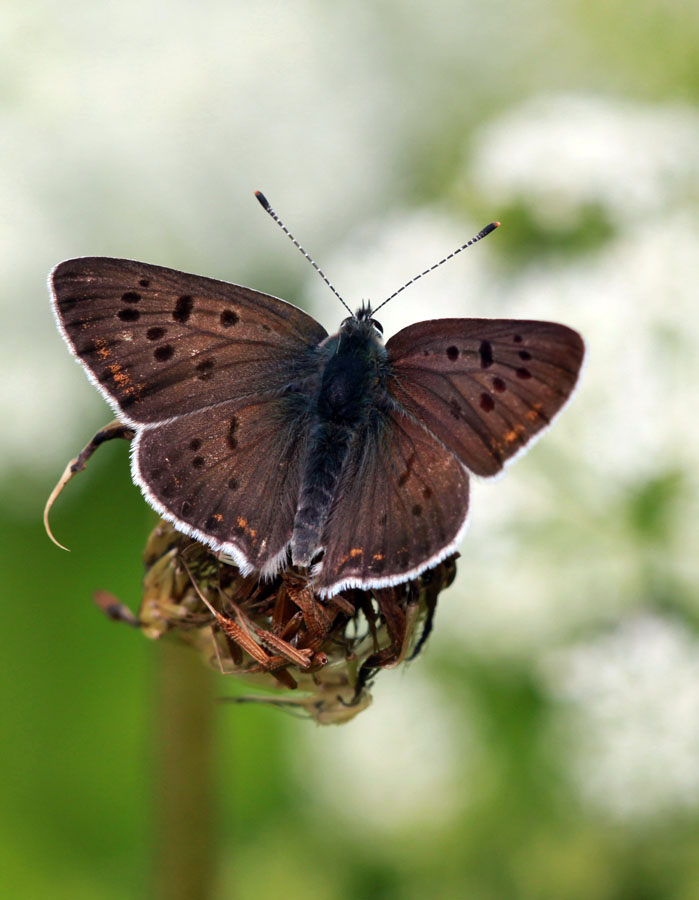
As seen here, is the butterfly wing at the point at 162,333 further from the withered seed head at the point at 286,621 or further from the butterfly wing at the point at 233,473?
the withered seed head at the point at 286,621

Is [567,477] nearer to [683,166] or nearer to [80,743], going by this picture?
[683,166]

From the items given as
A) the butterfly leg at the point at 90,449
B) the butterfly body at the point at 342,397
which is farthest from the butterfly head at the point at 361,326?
the butterfly leg at the point at 90,449

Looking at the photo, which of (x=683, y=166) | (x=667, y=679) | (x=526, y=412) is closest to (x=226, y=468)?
(x=526, y=412)

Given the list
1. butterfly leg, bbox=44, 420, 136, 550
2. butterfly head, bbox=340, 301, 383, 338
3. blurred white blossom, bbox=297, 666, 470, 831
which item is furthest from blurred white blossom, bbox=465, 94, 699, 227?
butterfly leg, bbox=44, 420, 136, 550

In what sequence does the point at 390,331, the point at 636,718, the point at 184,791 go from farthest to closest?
the point at 390,331, the point at 636,718, the point at 184,791

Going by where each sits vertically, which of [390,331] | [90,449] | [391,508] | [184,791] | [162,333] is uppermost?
[390,331]

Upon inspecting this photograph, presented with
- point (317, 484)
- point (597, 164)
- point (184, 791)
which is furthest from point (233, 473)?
point (597, 164)

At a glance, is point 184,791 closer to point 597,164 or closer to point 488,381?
point 488,381
